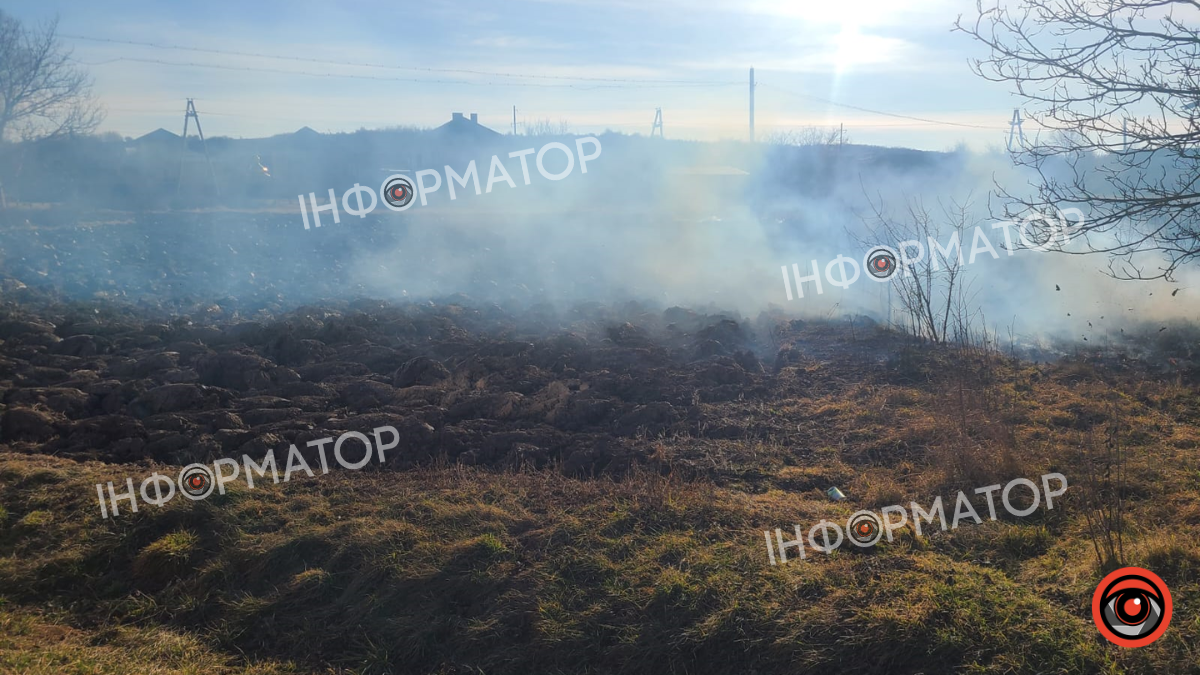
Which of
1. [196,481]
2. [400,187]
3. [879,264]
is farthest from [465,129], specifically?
[196,481]

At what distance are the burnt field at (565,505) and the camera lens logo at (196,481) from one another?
18cm

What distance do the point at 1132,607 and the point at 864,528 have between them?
1494 millimetres

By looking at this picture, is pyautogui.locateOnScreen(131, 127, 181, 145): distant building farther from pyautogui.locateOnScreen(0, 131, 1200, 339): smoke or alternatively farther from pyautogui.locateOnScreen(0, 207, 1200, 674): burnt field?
pyautogui.locateOnScreen(0, 207, 1200, 674): burnt field

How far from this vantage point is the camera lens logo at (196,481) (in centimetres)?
572

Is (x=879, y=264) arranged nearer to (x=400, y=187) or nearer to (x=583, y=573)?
(x=583, y=573)

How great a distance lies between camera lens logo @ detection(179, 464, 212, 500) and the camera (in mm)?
5719

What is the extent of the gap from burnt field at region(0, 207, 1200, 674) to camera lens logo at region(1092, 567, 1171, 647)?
0.08 meters

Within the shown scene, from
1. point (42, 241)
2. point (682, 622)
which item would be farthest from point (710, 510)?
point (42, 241)

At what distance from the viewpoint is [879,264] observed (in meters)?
13.2

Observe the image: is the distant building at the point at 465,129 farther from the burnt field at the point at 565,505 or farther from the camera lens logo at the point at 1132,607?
the camera lens logo at the point at 1132,607

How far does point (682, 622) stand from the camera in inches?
166

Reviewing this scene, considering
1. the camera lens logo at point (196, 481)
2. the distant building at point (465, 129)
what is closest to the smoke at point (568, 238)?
the distant building at point (465, 129)

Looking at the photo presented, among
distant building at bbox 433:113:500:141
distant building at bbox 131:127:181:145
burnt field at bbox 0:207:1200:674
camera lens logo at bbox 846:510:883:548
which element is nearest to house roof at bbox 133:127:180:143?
distant building at bbox 131:127:181:145

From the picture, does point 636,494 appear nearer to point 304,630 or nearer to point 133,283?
point 304,630
